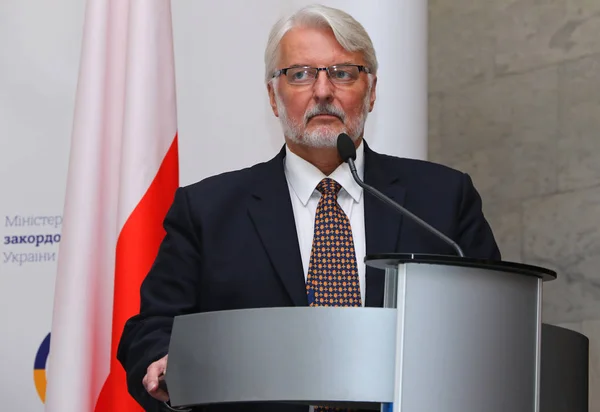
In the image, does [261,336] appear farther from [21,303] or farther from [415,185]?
[21,303]

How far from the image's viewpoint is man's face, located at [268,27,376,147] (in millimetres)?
A: 2740

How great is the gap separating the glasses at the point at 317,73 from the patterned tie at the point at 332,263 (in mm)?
349

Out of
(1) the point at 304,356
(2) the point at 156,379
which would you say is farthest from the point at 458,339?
(2) the point at 156,379

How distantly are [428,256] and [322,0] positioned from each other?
219 centimetres

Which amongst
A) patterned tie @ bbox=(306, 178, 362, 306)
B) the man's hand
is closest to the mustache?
patterned tie @ bbox=(306, 178, 362, 306)

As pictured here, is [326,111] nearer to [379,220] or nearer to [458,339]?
[379,220]

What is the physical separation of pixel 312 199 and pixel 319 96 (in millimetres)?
257

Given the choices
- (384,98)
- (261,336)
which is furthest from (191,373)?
(384,98)

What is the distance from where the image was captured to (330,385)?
1.77 meters

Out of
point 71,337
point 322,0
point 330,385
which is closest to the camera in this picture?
point 330,385

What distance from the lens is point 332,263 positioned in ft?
8.20

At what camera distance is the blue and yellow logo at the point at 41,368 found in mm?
4066

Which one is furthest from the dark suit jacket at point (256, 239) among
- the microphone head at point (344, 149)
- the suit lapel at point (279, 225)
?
the microphone head at point (344, 149)

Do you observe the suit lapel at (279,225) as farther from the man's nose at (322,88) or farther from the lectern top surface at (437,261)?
the lectern top surface at (437,261)
